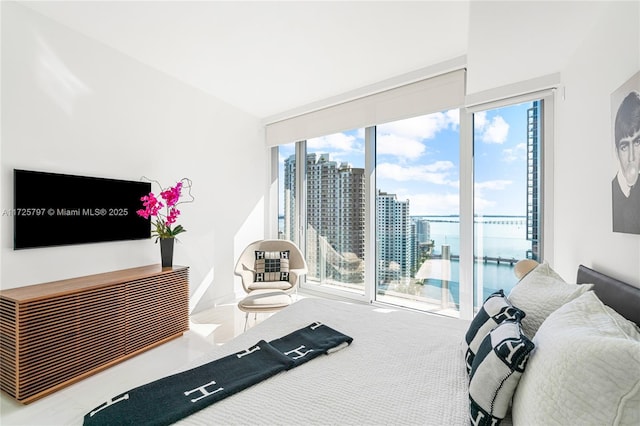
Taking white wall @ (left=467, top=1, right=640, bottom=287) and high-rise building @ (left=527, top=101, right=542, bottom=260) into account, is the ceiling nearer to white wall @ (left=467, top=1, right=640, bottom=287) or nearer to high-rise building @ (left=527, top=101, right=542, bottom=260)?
white wall @ (left=467, top=1, right=640, bottom=287)

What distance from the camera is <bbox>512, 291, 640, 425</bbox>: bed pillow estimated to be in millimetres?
661

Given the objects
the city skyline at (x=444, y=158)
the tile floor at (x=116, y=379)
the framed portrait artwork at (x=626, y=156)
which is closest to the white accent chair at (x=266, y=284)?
the tile floor at (x=116, y=379)

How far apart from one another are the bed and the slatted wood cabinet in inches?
57.8

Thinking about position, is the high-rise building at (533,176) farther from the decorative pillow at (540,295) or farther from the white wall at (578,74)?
the decorative pillow at (540,295)

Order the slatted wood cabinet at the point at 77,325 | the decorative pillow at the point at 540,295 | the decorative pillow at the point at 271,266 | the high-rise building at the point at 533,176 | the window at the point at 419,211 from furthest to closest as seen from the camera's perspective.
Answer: the decorative pillow at the point at 271,266 < the window at the point at 419,211 < the high-rise building at the point at 533,176 < the slatted wood cabinet at the point at 77,325 < the decorative pillow at the point at 540,295

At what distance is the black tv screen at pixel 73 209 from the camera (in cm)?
239

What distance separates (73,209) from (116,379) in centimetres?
147

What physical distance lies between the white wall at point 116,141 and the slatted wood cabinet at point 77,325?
28 cm

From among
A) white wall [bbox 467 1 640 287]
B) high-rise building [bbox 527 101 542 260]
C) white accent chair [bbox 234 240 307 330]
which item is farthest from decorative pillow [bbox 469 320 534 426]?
high-rise building [bbox 527 101 542 260]

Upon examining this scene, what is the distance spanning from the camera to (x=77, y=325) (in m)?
2.28

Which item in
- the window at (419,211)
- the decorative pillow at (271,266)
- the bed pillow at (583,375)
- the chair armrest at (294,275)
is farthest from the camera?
the decorative pillow at (271,266)

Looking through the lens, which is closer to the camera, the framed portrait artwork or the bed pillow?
the bed pillow

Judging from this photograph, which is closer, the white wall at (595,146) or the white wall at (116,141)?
the white wall at (595,146)

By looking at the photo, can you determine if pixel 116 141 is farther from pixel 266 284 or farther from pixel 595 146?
pixel 595 146
